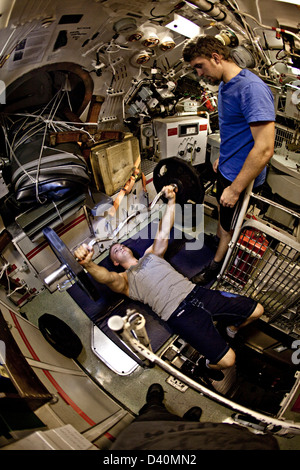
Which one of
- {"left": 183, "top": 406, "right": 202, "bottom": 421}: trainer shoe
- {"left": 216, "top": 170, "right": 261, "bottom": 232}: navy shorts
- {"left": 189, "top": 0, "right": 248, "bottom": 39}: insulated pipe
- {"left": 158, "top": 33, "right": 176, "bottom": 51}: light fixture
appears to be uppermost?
{"left": 189, "top": 0, "right": 248, "bottom": 39}: insulated pipe

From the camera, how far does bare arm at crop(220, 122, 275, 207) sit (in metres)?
2.20

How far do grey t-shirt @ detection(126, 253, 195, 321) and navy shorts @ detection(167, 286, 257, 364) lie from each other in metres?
0.08

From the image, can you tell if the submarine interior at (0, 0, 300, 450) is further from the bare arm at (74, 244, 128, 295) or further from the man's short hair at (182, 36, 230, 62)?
the man's short hair at (182, 36, 230, 62)

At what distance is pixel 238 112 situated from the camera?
241 cm

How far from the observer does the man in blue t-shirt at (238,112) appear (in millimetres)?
2189

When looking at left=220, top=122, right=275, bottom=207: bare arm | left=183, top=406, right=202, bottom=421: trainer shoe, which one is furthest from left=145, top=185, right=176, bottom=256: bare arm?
left=183, top=406, right=202, bottom=421: trainer shoe

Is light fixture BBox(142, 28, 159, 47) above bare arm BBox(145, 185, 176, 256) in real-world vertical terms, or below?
above

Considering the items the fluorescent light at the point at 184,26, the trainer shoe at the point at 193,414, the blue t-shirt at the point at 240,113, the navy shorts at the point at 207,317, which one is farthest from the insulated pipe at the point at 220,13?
the trainer shoe at the point at 193,414

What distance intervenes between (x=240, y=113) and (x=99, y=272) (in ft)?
6.64
